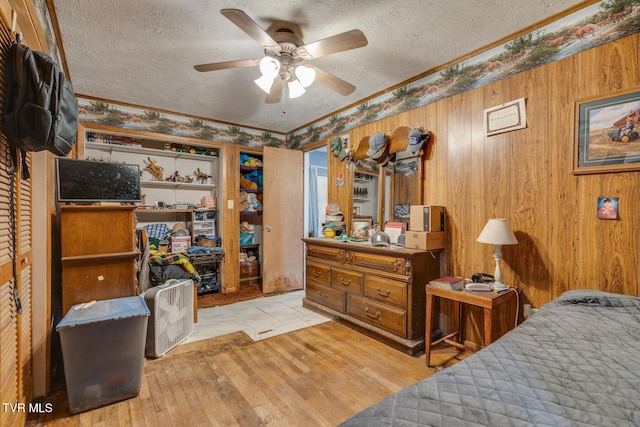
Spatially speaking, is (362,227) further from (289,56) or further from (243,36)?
(243,36)

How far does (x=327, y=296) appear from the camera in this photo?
333cm

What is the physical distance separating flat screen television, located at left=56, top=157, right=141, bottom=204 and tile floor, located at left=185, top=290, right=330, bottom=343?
1444mm

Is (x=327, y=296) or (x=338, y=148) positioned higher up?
(x=338, y=148)

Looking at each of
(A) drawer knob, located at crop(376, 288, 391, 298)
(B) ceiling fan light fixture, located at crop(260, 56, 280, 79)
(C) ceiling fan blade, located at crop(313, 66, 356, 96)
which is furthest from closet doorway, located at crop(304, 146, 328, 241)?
(B) ceiling fan light fixture, located at crop(260, 56, 280, 79)

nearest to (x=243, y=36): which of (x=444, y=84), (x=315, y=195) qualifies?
(x=444, y=84)

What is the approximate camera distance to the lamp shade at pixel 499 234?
208cm

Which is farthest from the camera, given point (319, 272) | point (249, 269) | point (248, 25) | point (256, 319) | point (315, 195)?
point (315, 195)

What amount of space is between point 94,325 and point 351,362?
5.81 ft

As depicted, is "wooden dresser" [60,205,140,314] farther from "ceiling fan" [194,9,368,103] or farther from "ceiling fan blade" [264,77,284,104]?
"ceiling fan blade" [264,77,284,104]

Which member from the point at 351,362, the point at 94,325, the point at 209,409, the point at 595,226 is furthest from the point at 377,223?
the point at 94,325

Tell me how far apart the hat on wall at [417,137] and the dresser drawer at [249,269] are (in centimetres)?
327

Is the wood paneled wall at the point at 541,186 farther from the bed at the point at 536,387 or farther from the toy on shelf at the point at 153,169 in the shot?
the toy on shelf at the point at 153,169

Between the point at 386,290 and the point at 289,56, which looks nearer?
the point at 289,56

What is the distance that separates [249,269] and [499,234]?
12.5 feet
